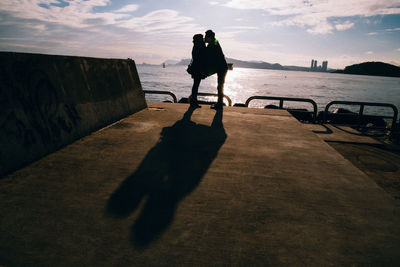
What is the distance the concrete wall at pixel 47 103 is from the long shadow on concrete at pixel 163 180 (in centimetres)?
131

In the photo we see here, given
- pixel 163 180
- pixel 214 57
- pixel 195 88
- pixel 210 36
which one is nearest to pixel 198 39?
pixel 210 36

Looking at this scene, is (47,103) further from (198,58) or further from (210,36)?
(210,36)

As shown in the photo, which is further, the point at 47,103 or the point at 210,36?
the point at 210,36

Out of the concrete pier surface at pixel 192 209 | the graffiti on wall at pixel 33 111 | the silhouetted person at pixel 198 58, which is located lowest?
the concrete pier surface at pixel 192 209

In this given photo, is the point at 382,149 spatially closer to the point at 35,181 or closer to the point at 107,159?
the point at 107,159

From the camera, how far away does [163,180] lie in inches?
98.0

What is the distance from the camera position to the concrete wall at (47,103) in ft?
8.50

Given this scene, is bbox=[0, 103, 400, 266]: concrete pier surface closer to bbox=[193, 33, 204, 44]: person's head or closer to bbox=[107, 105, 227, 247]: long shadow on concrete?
bbox=[107, 105, 227, 247]: long shadow on concrete

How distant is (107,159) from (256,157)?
2.04m

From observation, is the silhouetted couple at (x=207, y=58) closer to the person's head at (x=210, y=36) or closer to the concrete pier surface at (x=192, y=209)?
the person's head at (x=210, y=36)

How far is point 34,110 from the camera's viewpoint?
292 cm

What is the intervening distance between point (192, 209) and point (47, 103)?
2.59 metres

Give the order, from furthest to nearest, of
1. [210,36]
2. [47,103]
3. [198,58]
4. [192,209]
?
[198,58] → [210,36] → [47,103] → [192,209]

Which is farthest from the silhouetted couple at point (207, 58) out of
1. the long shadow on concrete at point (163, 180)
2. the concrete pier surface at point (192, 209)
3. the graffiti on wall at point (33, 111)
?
the graffiti on wall at point (33, 111)
